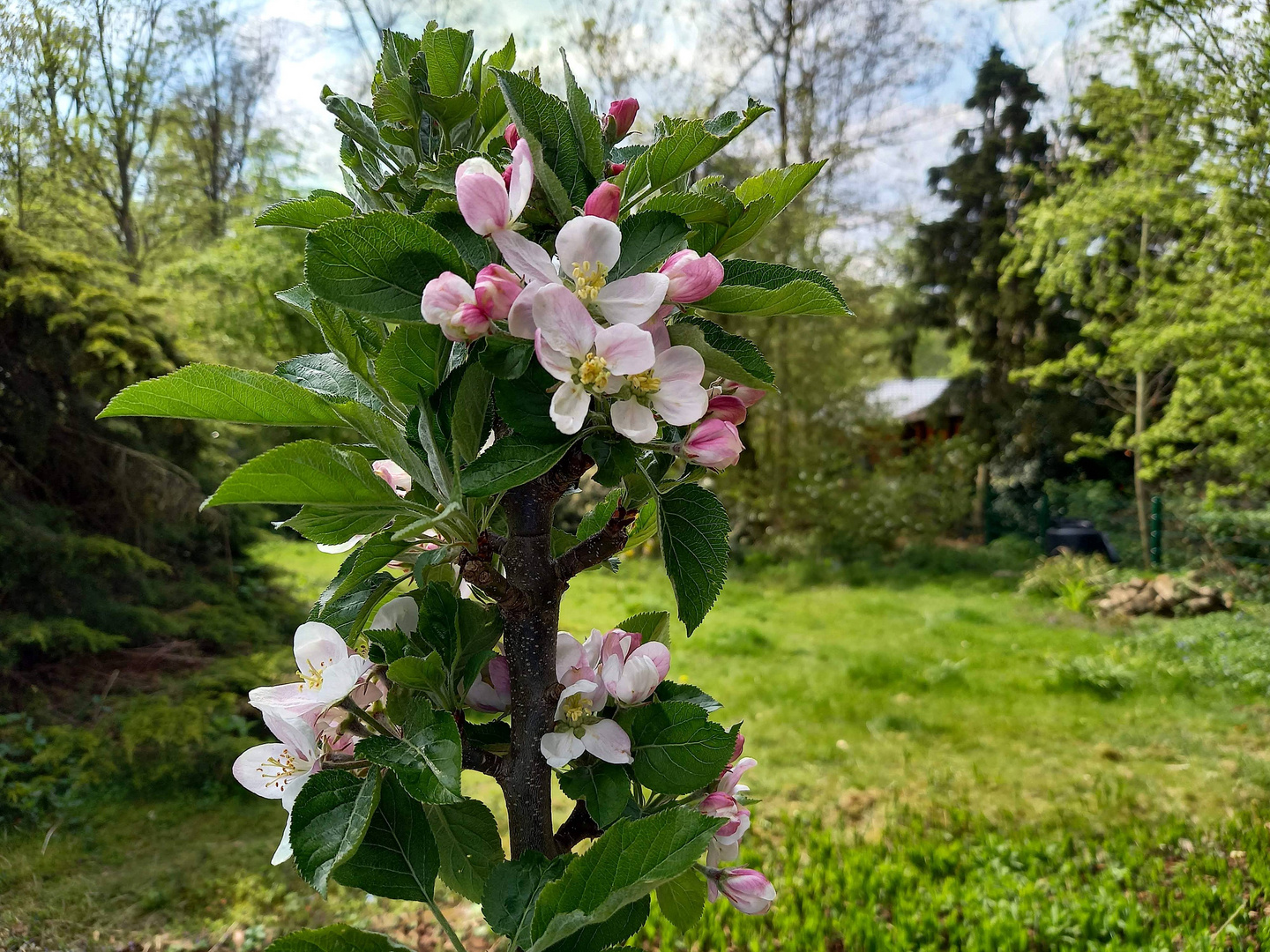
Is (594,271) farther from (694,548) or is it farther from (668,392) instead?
(694,548)

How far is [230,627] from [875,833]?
4.14m

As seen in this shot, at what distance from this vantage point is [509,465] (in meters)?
0.71

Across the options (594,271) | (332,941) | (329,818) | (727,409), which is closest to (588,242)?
(594,271)

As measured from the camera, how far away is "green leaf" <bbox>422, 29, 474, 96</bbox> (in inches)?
33.8

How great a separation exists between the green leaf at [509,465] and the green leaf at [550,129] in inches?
9.0

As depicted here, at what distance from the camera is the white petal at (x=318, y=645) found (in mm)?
817

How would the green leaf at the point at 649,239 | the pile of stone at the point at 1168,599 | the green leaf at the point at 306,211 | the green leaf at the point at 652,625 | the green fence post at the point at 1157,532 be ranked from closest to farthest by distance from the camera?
the green leaf at the point at 649,239 → the green leaf at the point at 306,211 → the green leaf at the point at 652,625 → the pile of stone at the point at 1168,599 → the green fence post at the point at 1157,532

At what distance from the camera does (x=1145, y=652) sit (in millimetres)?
6422

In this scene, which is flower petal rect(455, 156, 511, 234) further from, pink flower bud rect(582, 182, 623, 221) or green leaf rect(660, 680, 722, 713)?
green leaf rect(660, 680, 722, 713)

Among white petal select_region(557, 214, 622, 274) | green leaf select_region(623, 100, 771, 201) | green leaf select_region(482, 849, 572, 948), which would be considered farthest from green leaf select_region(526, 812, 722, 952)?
green leaf select_region(623, 100, 771, 201)

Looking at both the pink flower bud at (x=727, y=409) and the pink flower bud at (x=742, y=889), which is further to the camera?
the pink flower bud at (x=742, y=889)

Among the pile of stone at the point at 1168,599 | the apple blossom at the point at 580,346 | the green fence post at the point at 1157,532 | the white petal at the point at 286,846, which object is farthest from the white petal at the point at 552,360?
the green fence post at the point at 1157,532

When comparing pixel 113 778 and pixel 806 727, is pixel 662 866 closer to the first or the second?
pixel 113 778

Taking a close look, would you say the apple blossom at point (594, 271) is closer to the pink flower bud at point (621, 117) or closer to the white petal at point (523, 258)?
the white petal at point (523, 258)
